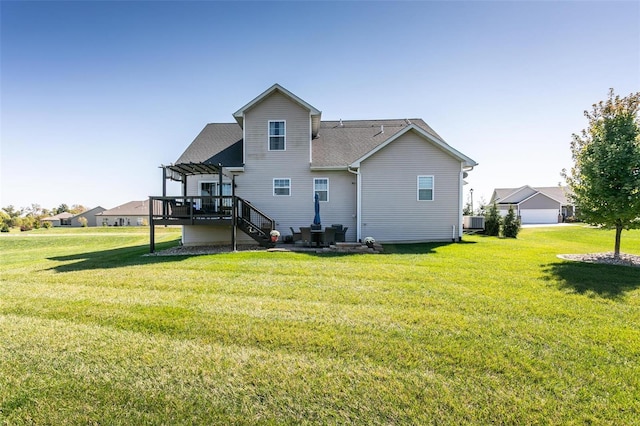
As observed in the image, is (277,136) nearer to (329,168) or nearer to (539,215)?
(329,168)

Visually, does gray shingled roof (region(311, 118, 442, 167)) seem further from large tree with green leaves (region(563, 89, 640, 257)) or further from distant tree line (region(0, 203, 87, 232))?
distant tree line (region(0, 203, 87, 232))

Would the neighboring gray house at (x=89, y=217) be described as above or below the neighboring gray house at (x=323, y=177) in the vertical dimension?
below

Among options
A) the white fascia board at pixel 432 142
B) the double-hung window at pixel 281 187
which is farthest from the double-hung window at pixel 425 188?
the double-hung window at pixel 281 187

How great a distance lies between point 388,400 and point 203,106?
18899 millimetres

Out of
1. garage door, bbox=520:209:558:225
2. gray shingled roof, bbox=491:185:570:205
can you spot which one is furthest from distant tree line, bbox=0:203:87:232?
gray shingled roof, bbox=491:185:570:205

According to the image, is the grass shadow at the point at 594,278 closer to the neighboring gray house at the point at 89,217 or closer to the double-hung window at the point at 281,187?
the double-hung window at the point at 281,187

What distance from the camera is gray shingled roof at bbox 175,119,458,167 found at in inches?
571

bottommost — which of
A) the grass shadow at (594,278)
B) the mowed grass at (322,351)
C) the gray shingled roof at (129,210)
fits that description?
the mowed grass at (322,351)

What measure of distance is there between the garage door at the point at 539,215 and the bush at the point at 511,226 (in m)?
28.0

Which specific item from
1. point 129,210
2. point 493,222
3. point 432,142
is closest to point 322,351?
point 432,142

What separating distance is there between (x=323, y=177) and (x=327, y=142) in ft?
9.53

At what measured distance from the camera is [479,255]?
378 inches

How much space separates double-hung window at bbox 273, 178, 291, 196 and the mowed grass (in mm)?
7939

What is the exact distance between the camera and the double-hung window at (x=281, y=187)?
46.2ft
